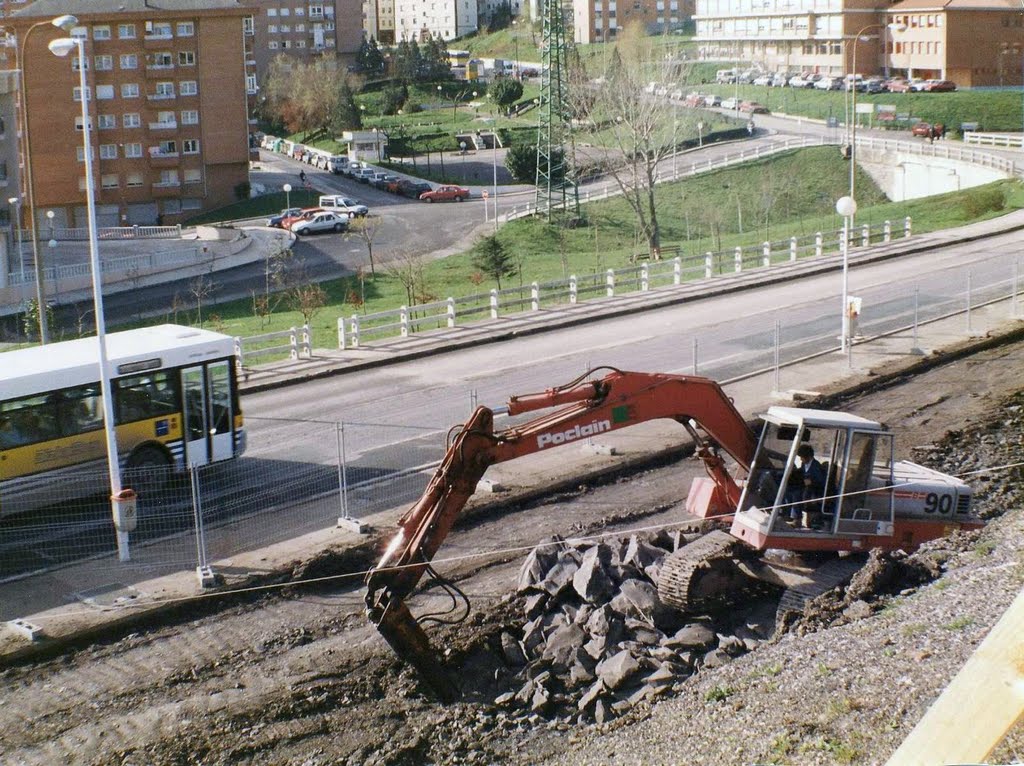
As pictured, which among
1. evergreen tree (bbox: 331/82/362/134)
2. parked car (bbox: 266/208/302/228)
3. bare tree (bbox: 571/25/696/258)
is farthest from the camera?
evergreen tree (bbox: 331/82/362/134)

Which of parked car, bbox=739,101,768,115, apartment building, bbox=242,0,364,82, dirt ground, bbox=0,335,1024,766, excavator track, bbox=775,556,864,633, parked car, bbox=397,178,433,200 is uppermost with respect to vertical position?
apartment building, bbox=242,0,364,82

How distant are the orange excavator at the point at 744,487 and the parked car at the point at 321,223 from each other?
177 ft

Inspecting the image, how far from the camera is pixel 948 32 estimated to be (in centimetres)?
9869

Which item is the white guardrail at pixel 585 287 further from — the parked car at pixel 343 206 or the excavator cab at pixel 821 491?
the parked car at pixel 343 206

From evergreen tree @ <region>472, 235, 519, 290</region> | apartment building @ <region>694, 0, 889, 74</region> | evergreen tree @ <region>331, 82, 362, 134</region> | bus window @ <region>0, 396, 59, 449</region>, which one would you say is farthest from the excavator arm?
evergreen tree @ <region>331, 82, 362, 134</region>

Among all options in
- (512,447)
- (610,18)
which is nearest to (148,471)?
(512,447)

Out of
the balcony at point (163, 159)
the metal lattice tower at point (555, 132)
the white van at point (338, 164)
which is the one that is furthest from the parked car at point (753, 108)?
the balcony at point (163, 159)

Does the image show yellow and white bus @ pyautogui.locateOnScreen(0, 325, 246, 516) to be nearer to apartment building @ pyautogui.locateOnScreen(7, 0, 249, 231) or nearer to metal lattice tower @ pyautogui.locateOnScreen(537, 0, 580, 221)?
metal lattice tower @ pyautogui.locateOnScreen(537, 0, 580, 221)

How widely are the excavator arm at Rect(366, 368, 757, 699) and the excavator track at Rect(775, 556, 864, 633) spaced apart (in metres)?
1.51

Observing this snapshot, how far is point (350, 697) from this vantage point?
12867mm

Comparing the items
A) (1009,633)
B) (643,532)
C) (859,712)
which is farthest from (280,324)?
(1009,633)

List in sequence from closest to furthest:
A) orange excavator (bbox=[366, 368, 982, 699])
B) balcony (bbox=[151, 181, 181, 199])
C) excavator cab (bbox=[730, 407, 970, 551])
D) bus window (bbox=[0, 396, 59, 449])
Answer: orange excavator (bbox=[366, 368, 982, 699]) → excavator cab (bbox=[730, 407, 970, 551]) → bus window (bbox=[0, 396, 59, 449]) → balcony (bbox=[151, 181, 181, 199])

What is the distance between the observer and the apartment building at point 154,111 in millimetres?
79438

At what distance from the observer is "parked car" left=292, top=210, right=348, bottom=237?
67.6 meters
